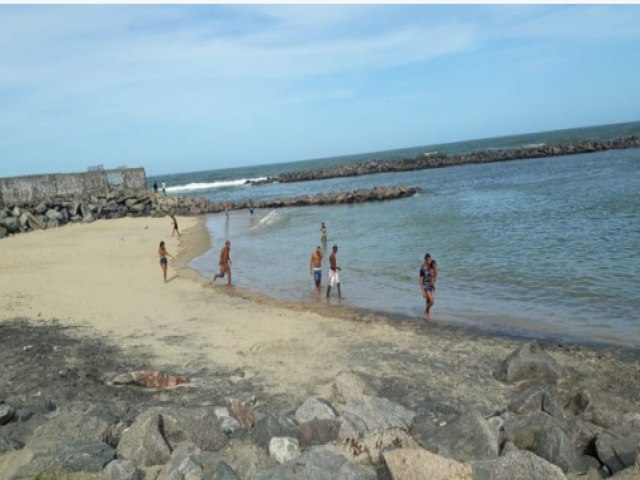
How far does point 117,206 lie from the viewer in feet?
127

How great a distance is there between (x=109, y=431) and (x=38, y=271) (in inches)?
556

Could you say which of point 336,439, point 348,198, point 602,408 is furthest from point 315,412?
point 348,198

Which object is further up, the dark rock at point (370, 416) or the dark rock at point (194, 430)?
the dark rock at point (194, 430)

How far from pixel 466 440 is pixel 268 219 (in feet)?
106

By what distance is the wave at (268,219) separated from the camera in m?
34.1

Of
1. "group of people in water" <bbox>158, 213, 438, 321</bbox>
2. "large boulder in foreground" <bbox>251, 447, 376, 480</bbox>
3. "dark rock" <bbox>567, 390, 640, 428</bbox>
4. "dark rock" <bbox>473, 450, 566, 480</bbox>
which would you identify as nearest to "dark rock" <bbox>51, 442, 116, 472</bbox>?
"large boulder in foreground" <bbox>251, 447, 376, 480</bbox>

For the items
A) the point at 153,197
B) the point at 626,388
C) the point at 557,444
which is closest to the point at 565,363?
the point at 626,388

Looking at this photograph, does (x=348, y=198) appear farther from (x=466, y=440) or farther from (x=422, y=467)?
(x=422, y=467)

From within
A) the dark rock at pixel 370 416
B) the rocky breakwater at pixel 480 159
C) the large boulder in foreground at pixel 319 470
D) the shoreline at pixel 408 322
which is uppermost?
the rocky breakwater at pixel 480 159

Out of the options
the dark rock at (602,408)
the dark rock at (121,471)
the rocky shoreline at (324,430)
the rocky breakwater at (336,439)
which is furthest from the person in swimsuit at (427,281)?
the dark rock at (121,471)

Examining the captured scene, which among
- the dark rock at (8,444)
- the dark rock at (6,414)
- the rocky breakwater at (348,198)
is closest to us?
the dark rock at (8,444)

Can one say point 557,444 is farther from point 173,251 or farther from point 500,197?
point 500,197

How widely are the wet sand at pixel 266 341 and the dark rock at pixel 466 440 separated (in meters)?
1.52

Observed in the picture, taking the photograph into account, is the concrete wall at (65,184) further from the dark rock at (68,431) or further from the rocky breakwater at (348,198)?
the dark rock at (68,431)
